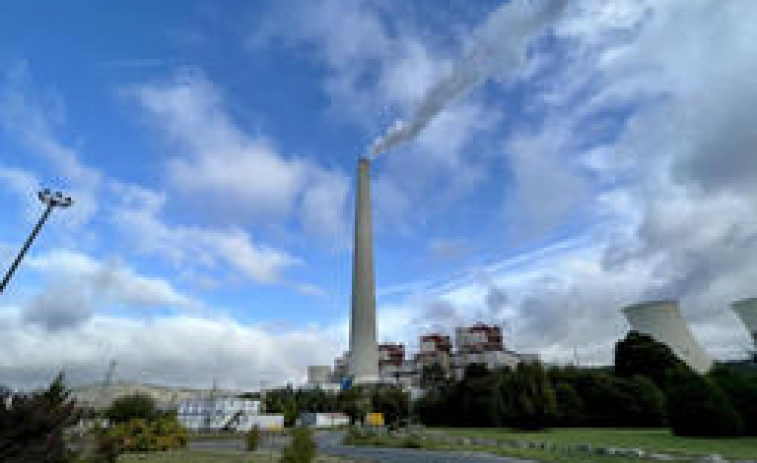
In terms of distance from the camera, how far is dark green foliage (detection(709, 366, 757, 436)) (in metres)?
26.1

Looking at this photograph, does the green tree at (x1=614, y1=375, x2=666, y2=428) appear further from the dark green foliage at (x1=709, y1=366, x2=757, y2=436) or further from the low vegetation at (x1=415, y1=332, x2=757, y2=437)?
the dark green foliage at (x1=709, y1=366, x2=757, y2=436)

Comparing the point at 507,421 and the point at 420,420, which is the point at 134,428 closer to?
the point at 507,421

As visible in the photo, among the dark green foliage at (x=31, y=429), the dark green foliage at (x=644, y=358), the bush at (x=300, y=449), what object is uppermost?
the dark green foliage at (x=644, y=358)

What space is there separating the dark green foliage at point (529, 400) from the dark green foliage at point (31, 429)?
3148 cm

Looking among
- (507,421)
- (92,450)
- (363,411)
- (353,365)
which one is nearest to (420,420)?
(363,411)

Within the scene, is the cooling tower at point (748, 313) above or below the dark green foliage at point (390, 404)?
above

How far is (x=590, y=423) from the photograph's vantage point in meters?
39.9

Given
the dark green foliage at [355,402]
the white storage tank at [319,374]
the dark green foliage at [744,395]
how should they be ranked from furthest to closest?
the white storage tank at [319,374], the dark green foliage at [355,402], the dark green foliage at [744,395]

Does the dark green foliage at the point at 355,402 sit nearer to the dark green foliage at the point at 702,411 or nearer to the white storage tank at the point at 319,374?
the dark green foliage at the point at 702,411

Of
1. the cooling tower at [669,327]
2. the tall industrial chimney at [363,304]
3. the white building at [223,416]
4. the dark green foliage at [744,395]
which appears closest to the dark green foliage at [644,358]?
the cooling tower at [669,327]

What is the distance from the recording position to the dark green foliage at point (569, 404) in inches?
1539

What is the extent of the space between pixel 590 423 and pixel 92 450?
40.4 meters

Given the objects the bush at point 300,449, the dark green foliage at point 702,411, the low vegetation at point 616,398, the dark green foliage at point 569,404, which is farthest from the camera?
the dark green foliage at point 569,404

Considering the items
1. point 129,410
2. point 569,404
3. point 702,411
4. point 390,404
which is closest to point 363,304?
point 390,404
